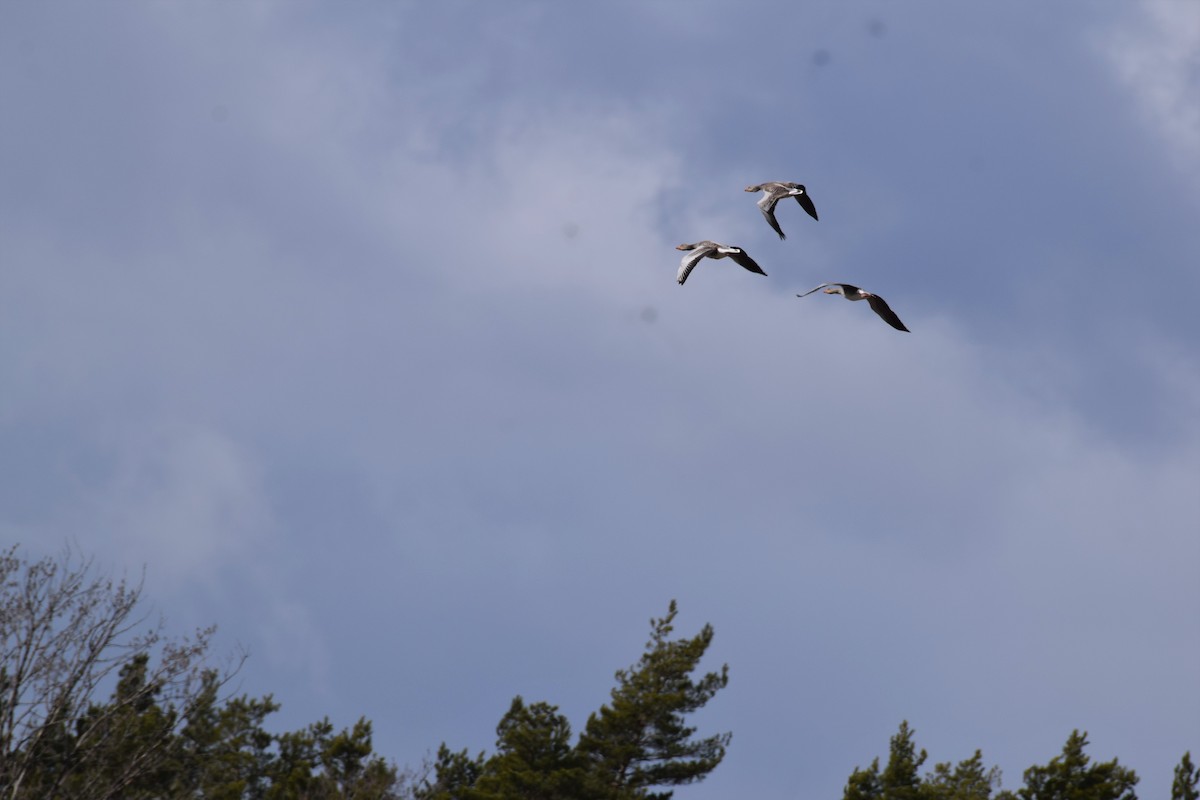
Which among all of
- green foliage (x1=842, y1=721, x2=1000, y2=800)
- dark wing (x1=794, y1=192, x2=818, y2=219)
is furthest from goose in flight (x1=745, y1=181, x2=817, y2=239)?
green foliage (x1=842, y1=721, x2=1000, y2=800)

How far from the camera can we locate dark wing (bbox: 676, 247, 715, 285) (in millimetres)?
20809

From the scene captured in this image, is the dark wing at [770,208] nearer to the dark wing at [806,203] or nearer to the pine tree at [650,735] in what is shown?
the dark wing at [806,203]

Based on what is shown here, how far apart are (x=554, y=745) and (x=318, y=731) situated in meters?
10.7

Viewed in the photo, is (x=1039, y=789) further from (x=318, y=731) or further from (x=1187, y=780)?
(x=318, y=731)

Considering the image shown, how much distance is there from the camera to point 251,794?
163 feet

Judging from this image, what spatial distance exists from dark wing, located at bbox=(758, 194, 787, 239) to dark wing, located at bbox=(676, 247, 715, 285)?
1.13m

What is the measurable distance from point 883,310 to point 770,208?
2.11 m

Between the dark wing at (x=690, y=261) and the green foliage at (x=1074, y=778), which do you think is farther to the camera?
the green foliage at (x=1074, y=778)

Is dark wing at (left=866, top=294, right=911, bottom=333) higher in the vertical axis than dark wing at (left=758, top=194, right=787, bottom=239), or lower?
lower

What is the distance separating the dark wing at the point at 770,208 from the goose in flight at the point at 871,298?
102 centimetres

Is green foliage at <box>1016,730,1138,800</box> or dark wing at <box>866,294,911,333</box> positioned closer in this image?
dark wing at <box>866,294,911,333</box>

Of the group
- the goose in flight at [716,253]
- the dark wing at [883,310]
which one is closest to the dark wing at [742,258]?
the goose in flight at [716,253]

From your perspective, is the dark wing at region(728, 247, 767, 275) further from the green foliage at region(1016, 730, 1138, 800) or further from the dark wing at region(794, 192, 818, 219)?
the green foliage at region(1016, 730, 1138, 800)

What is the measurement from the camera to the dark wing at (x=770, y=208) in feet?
68.3
